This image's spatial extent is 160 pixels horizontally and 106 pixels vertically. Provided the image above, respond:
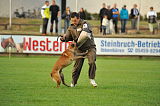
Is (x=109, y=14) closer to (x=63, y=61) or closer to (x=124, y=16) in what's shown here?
(x=124, y=16)

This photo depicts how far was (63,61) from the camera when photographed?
13.6m

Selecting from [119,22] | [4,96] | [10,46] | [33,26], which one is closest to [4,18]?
[33,26]

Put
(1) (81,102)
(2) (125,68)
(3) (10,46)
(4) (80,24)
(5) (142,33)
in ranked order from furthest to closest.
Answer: (5) (142,33), (3) (10,46), (2) (125,68), (4) (80,24), (1) (81,102)

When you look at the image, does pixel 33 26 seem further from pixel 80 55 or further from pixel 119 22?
pixel 80 55

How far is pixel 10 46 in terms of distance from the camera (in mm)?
27891

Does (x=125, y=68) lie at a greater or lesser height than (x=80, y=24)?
lesser

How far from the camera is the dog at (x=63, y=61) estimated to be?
13408 mm

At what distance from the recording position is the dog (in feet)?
44.0

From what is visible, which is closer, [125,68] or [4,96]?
[4,96]

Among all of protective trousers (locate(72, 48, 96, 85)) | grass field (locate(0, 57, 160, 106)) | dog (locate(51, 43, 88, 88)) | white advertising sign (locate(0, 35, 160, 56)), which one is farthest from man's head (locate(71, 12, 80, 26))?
white advertising sign (locate(0, 35, 160, 56))

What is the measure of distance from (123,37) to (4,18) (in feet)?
25.3

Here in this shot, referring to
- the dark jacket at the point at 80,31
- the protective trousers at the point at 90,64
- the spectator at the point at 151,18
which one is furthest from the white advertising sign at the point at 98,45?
the dark jacket at the point at 80,31

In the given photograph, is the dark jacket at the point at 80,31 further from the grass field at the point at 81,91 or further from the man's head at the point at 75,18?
the grass field at the point at 81,91

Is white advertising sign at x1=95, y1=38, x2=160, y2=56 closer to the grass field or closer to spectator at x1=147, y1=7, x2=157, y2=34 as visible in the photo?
spectator at x1=147, y1=7, x2=157, y2=34
